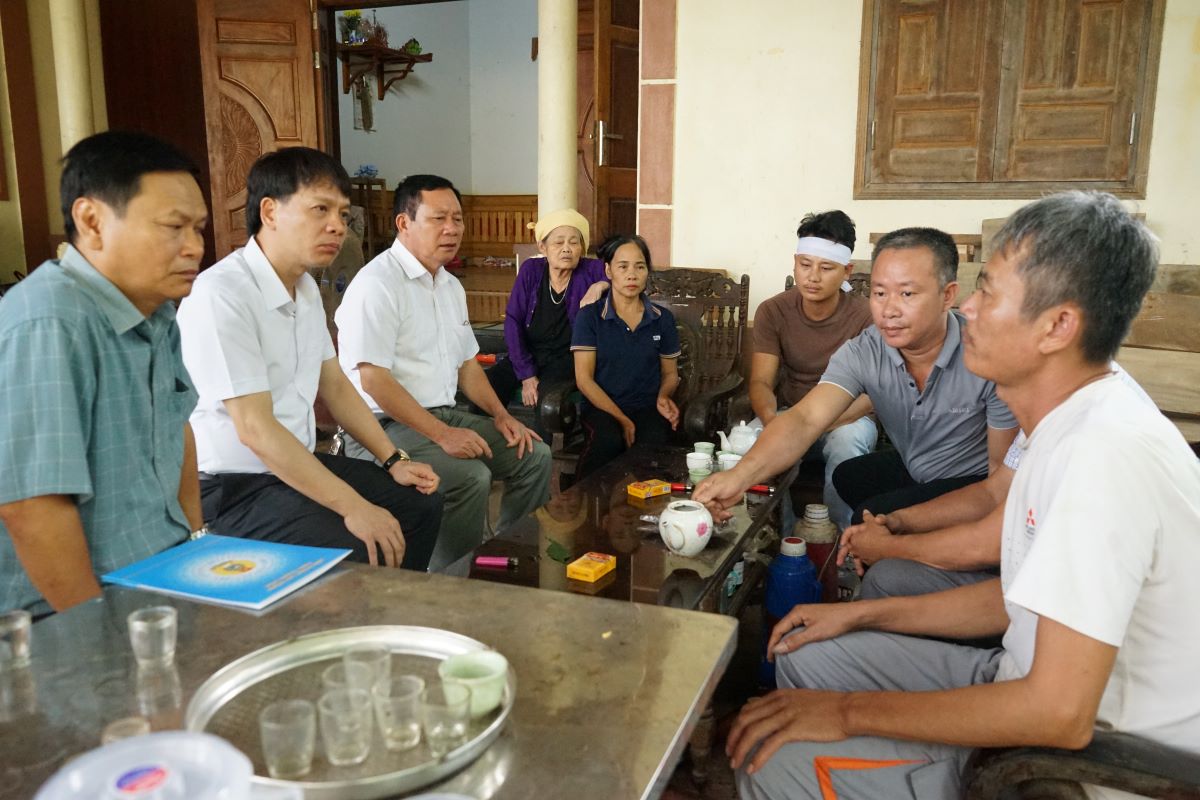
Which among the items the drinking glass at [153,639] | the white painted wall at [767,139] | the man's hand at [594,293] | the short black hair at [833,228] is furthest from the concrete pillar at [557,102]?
the drinking glass at [153,639]

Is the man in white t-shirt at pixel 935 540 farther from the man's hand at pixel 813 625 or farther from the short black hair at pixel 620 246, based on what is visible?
the short black hair at pixel 620 246

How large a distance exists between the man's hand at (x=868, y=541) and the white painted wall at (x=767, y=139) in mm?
2342

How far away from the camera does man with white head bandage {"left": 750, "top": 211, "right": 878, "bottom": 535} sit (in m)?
3.00

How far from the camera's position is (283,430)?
1.99m

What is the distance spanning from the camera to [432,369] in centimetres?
285

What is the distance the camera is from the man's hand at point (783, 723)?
4.07 ft

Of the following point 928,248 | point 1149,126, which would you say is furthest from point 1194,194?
point 928,248

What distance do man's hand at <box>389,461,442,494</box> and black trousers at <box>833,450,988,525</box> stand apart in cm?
119

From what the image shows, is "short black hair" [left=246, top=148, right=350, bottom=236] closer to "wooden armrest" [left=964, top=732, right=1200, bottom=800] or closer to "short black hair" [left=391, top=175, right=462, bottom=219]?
"short black hair" [left=391, top=175, right=462, bottom=219]

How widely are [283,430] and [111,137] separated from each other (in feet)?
2.44

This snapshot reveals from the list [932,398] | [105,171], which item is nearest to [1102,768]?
[932,398]

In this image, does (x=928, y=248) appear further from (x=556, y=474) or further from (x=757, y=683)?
(x=556, y=474)

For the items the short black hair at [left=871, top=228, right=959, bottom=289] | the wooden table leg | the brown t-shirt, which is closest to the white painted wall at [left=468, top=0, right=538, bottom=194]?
the brown t-shirt

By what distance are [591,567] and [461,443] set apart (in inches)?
39.8
